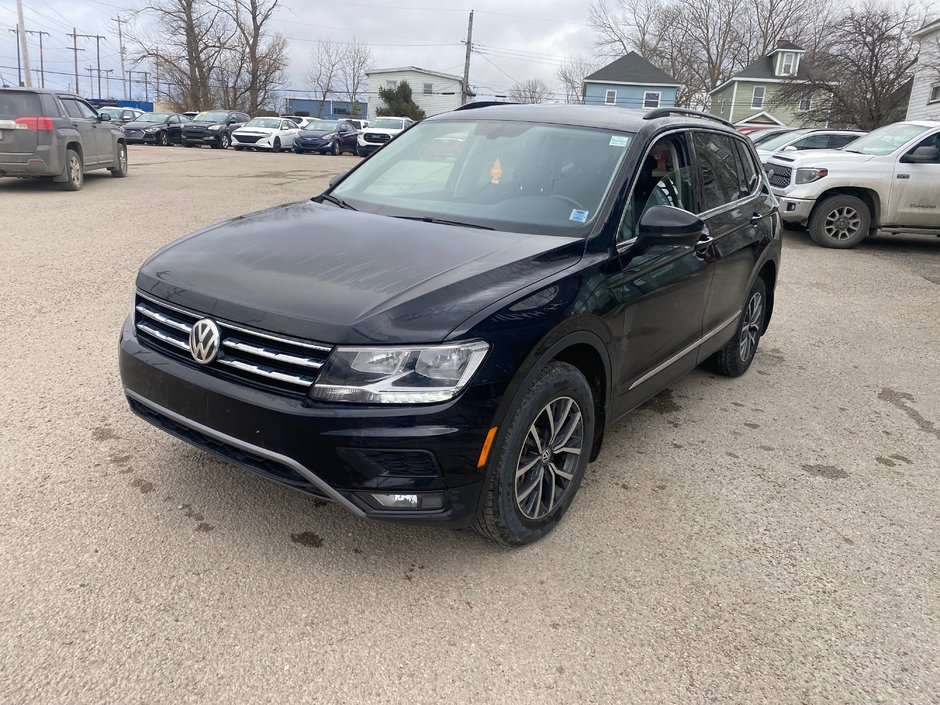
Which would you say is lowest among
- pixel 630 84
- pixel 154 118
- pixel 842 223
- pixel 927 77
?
pixel 842 223

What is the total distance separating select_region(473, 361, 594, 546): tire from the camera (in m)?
2.70

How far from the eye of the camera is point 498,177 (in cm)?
374

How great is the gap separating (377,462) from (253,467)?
1.65ft

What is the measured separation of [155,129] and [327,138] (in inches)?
267

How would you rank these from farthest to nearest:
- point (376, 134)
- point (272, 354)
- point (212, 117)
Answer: point (212, 117)
point (376, 134)
point (272, 354)

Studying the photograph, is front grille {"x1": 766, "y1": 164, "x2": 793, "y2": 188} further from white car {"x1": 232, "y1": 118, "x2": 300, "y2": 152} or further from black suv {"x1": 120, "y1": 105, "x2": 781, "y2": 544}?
white car {"x1": 232, "y1": 118, "x2": 300, "y2": 152}

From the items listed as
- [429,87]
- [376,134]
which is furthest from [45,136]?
[429,87]

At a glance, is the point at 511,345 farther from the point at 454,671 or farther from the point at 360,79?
the point at 360,79

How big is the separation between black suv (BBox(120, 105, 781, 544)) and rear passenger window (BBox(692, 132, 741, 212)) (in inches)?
1.4

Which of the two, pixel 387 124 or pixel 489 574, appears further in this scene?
pixel 387 124

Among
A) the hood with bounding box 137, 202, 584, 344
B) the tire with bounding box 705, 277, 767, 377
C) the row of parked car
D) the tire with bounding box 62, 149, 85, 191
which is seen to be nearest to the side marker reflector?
the hood with bounding box 137, 202, 584, 344

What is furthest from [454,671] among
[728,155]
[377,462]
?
[728,155]

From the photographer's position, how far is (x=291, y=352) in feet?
8.29

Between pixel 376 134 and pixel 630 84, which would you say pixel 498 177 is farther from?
pixel 630 84
